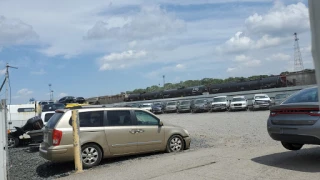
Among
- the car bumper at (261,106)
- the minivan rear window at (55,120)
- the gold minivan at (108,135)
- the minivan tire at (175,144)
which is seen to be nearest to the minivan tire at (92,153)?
the gold minivan at (108,135)

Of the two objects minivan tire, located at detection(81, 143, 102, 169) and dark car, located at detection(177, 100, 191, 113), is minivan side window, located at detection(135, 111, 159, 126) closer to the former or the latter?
Answer: minivan tire, located at detection(81, 143, 102, 169)

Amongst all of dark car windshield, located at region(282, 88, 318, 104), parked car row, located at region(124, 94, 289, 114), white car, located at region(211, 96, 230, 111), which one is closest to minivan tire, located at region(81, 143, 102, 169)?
dark car windshield, located at region(282, 88, 318, 104)

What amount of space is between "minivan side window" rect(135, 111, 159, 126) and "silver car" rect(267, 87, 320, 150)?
4133 mm

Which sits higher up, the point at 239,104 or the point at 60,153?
the point at 239,104

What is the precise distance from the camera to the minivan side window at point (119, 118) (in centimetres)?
1059

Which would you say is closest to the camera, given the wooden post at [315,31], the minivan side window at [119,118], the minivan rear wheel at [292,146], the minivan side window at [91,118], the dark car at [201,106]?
the wooden post at [315,31]

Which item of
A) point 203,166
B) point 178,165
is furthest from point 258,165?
point 178,165

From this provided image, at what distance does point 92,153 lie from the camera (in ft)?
32.7

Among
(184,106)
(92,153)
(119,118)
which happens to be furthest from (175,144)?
(184,106)

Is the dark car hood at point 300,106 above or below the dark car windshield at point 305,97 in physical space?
below

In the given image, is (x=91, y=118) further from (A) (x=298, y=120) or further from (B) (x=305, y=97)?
(B) (x=305, y=97)

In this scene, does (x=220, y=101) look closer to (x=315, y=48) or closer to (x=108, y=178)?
(x=108, y=178)

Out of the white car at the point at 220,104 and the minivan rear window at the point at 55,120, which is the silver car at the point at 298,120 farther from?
the white car at the point at 220,104

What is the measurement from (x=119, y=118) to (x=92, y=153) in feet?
4.66
